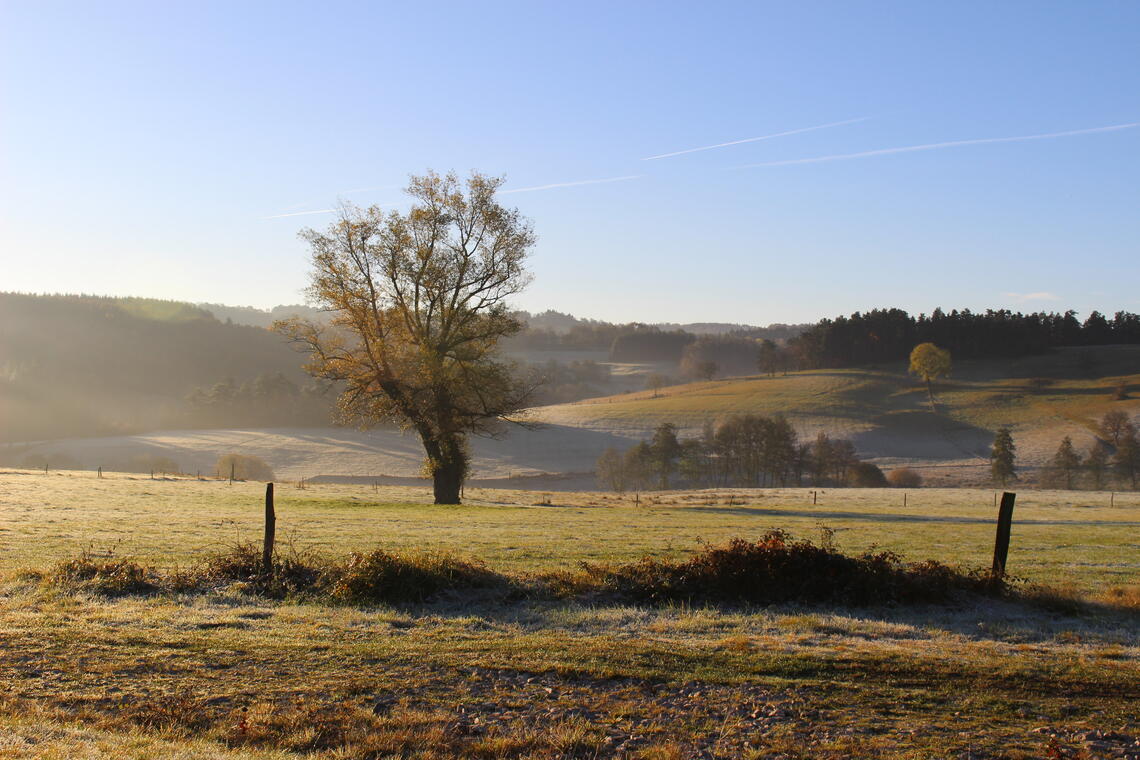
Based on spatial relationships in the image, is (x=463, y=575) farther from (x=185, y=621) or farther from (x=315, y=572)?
(x=185, y=621)

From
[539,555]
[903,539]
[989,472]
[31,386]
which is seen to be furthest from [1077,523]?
[31,386]

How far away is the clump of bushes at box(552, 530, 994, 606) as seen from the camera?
13.0 m

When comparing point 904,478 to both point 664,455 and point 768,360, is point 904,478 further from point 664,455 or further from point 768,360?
point 768,360

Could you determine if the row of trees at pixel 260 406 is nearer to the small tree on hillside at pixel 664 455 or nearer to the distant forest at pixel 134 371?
the distant forest at pixel 134 371

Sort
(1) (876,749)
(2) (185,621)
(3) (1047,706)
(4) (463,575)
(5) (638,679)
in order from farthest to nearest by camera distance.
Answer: (4) (463,575), (2) (185,621), (5) (638,679), (3) (1047,706), (1) (876,749)

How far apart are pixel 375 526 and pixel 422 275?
16.0 m

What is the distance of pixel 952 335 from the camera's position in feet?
441

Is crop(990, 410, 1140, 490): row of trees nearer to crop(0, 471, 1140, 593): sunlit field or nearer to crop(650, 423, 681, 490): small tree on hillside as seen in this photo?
crop(650, 423, 681, 490): small tree on hillside

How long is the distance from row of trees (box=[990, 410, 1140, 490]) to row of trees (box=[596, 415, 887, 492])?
11.5m

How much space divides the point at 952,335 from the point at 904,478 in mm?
60777

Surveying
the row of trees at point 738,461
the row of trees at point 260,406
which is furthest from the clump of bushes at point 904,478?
the row of trees at point 260,406

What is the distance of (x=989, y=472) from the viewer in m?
83.0

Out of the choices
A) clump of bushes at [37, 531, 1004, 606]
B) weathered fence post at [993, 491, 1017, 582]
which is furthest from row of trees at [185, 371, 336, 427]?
weathered fence post at [993, 491, 1017, 582]

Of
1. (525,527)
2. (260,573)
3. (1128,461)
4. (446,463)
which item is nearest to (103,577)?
(260,573)
